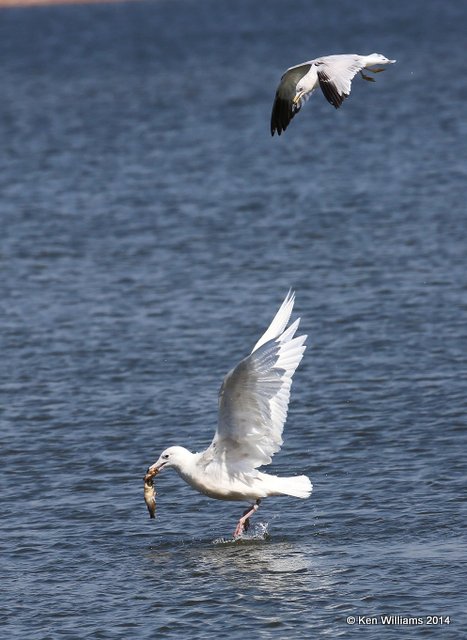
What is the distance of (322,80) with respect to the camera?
12.9m

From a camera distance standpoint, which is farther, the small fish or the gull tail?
the small fish

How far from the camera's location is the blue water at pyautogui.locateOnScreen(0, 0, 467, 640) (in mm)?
10750

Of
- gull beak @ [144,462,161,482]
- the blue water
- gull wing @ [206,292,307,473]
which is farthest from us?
gull beak @ [144,462,161,482]

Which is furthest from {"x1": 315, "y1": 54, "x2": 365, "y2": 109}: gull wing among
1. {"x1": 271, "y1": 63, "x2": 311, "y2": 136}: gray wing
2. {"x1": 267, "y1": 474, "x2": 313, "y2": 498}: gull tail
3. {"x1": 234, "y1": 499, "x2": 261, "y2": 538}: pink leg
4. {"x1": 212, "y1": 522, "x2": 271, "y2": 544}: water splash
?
{"x1": 212, "y1": 522, "x2": 271, "y2": 544}: water splash

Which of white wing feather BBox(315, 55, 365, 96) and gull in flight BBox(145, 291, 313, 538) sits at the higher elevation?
white wing feather BBox(315, 55, 365, 96)

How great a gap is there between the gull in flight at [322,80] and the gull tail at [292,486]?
2.95m

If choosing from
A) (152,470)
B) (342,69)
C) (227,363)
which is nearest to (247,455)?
(152,470)

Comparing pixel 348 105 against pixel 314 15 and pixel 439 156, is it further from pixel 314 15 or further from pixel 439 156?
pixel 314 15

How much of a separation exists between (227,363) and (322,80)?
14.9 feet

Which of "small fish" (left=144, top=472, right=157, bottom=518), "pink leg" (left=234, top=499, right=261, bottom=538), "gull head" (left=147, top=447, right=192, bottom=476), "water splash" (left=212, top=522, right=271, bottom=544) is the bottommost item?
A: "water splash" (left=212, top=522, right=271, bottom=544)

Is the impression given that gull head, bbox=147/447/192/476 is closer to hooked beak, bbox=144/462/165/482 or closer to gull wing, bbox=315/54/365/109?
hooked beak, bbox=144/462/165/482

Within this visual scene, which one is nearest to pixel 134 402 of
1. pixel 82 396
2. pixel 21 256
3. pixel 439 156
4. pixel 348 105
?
pixel 82 396

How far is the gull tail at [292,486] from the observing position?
1160cm

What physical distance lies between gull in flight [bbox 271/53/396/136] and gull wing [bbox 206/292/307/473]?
191cm
